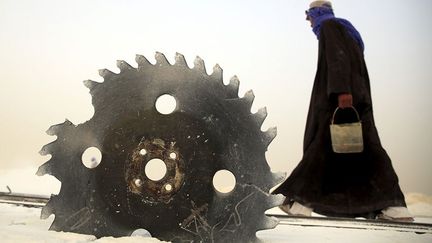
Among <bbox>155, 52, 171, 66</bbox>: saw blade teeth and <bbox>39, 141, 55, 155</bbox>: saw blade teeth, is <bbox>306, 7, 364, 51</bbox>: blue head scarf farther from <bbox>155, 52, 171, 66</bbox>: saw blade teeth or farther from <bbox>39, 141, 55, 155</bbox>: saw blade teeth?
<bbox>39, 141, 55, 155</bbox>: saw blade teeth

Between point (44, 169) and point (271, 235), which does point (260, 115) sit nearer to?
point (271, 235)

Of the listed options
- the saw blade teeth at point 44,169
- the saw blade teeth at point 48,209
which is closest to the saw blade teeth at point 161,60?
the saw blade teeth at point 44,169

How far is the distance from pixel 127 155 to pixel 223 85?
0.65 metres

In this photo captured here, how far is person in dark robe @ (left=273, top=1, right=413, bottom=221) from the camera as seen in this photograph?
118 inches

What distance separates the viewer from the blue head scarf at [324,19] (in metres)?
3.30

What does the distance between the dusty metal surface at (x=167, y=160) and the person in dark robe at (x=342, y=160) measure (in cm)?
82

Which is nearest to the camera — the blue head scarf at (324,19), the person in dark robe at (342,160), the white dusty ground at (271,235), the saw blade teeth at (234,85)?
the white dusty ground at (271,235)

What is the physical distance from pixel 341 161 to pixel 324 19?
103cm

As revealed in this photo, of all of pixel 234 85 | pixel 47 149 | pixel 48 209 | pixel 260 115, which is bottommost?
pixel 48 209

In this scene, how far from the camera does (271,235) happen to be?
2748 millimetres

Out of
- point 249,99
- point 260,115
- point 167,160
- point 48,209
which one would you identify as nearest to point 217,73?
point 249,99

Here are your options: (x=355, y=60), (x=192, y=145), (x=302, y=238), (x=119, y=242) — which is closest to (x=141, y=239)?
(x=119, y=242)

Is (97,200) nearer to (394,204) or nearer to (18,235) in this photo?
(18,235)

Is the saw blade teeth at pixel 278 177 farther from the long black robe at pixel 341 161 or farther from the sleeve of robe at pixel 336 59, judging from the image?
the sleeve of robe at pixel 336 59
